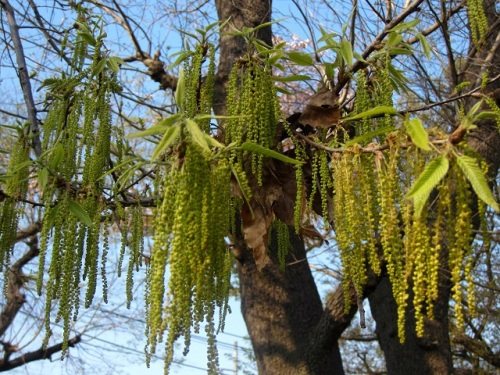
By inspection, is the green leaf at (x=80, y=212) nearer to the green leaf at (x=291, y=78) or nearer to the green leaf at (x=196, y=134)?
the green leaf at (x=196, y=134)

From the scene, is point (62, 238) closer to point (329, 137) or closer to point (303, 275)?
point (329, 137)

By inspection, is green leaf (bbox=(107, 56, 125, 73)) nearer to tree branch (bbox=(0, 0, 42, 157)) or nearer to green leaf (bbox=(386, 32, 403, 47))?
tree branch (bbox=(0, 0, 42, 157))

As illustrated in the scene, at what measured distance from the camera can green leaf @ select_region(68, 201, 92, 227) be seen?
7.03ft

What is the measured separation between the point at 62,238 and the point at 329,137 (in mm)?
1111

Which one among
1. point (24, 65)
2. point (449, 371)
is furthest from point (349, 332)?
point (24, 65)

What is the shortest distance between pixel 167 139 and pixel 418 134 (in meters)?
0.63

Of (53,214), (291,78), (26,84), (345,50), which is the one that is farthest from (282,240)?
(26,84)

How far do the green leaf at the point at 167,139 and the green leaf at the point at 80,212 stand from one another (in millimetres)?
637

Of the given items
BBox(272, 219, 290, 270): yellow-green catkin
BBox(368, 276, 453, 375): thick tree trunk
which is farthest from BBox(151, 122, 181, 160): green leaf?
BBox(368, 276, 453, 375): thick tree trunk

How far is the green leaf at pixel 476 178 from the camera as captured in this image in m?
1.30

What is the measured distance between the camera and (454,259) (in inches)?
55.6

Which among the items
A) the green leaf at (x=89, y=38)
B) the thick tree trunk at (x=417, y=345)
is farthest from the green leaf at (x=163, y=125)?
the thick tree trunk at (x=417, y=345)

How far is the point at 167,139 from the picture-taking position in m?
1.59

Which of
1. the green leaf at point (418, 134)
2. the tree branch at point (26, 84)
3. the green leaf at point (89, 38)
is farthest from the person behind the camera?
the tree branch at point (26, 84)
